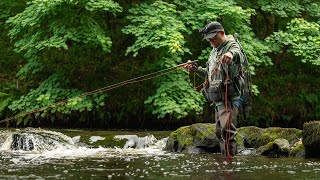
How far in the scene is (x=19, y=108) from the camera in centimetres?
1457

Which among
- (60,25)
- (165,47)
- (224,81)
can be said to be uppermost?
(60,25)

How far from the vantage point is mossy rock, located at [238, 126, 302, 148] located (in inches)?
404

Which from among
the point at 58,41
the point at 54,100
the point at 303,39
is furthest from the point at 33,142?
the point at 303,39

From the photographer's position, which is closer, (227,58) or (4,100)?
(227,58)

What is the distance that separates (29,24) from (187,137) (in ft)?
20.2

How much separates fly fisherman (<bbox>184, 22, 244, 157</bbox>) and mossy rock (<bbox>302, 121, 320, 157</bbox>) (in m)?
1.53

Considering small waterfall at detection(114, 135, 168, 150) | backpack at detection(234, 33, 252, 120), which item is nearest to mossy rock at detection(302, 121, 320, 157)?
backpack at detection(234, 33, 252, 120)

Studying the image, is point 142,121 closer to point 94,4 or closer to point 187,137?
point 94,4

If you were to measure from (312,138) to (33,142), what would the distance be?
5454 millimetres

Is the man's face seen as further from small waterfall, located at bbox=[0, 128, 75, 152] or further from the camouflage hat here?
small waterfall, located at bbox=[0, 128, 75, 152]

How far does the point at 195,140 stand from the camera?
10.0 meters

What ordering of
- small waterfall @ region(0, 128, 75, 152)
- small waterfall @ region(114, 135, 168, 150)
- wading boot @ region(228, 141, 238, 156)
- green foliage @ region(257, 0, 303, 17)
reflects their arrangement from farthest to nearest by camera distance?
1. green foliage @ region(257, 0, 303, 17)
2. small waterfall @ region(114, 135, 168, 150)
3. small waterfall @ region(0, 128, 75, 152)
4. wading boot @ region(228, 141, 238, 156)

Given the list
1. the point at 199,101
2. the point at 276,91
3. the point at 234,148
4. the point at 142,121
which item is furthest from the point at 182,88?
the point at 234,148

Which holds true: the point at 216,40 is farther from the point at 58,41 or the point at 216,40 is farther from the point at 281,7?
the point at 281,7
